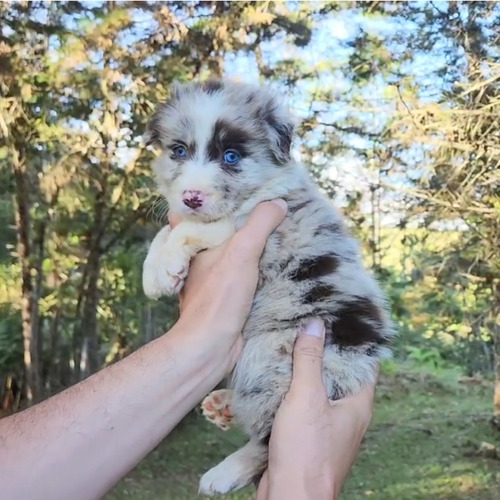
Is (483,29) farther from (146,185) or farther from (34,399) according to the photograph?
(34,399)

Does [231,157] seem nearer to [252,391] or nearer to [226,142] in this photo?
[226,142]

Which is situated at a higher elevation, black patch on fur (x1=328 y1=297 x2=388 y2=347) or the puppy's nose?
the puppy's nose

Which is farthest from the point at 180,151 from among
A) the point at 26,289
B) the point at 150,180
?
the point at 26,289

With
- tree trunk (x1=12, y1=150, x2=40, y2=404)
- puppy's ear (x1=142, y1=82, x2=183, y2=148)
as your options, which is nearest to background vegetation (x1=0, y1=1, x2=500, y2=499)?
tree trunk (x1=12, y1=150, x2=40, y2=404)

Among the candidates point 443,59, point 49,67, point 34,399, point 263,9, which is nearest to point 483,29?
point 443,59

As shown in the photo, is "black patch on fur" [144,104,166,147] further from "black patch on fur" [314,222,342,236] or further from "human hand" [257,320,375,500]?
"human hand" [257,320,375,500]
